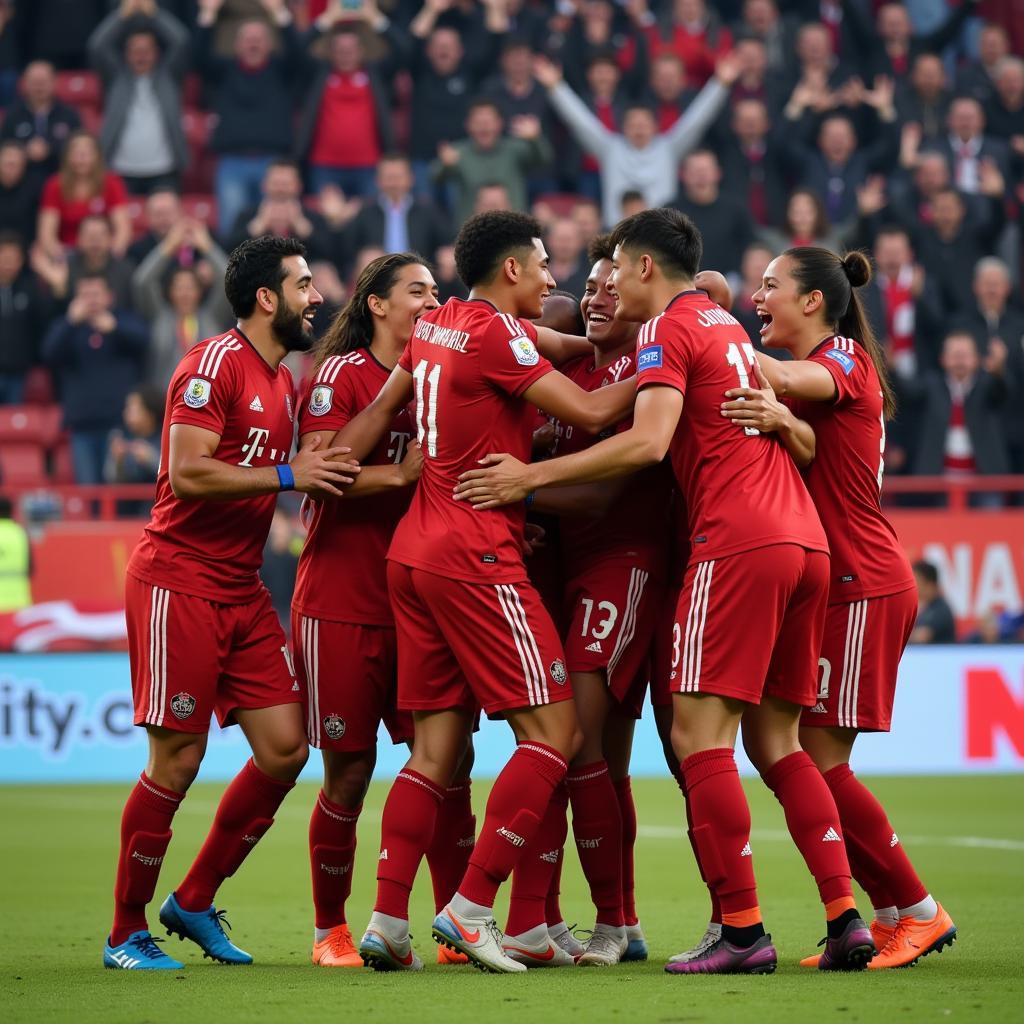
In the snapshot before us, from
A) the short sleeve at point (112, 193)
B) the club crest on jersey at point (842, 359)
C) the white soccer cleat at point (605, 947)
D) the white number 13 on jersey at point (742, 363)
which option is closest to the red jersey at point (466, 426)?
the white number 13 on jersey at point (742, 363)

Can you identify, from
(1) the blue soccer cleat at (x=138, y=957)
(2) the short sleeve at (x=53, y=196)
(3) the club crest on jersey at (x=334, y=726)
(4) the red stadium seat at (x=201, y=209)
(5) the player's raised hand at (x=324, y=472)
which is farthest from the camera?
(4) the red stadium seat at (x=201, y=209)

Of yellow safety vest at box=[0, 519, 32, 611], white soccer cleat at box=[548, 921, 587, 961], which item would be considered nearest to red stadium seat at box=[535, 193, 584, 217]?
yellow safety vest at box=[0, 519, 32, 611]

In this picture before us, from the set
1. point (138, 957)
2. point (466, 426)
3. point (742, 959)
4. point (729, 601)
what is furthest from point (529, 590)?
point (138, 957)

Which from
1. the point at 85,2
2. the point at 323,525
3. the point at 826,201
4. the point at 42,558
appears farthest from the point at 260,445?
the point at 85,2

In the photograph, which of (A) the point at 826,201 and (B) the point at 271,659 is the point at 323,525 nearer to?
(B) the point at 271,659

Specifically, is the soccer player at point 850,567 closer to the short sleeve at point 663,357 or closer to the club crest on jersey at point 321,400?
the short sleeve at point 663,357

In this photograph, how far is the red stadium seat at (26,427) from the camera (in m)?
15.1

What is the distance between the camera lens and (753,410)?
5820 millimetres

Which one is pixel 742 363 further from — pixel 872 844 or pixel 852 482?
pixel 872 844

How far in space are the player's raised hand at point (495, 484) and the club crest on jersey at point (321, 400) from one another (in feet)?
2.59

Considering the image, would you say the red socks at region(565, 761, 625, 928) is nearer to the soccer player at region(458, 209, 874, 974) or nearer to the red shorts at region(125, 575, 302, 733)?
the soccer player at region(458, 209, 874, 974)

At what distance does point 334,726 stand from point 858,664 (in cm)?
188

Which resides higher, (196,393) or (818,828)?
(196,393)

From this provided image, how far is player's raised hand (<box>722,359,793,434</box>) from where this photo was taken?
5.82 meters
